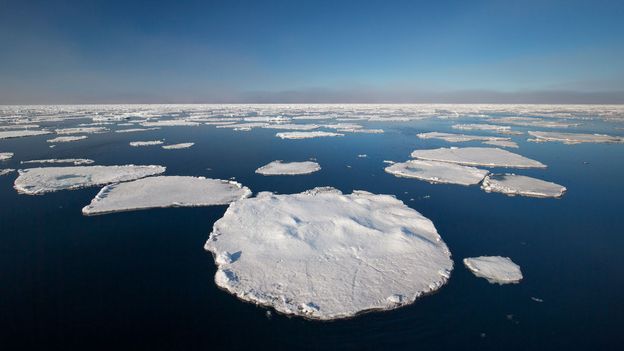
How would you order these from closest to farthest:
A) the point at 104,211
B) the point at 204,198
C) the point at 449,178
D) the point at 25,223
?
the point at 25,223 → the point at 104,211 → the point at 204,198 → the point at 449,178

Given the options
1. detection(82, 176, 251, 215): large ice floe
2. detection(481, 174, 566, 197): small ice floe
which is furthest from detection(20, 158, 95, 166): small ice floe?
detection(481, 174, 566, 197): small ice floe

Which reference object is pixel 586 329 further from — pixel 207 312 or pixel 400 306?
pixel 207 312

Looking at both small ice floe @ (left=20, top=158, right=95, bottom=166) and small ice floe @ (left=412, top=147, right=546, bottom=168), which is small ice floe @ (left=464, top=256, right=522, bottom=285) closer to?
small ice floe @ (left=412, top=147, right=546, bottom=168)

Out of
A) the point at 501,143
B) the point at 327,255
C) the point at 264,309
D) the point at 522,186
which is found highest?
the point at 501,143

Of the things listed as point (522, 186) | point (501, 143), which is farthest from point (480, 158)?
point (501, 143)

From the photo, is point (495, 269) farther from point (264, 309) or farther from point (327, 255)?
point (264, 309)

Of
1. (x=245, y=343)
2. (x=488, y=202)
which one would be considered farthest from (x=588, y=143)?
(x=245, y=343)
